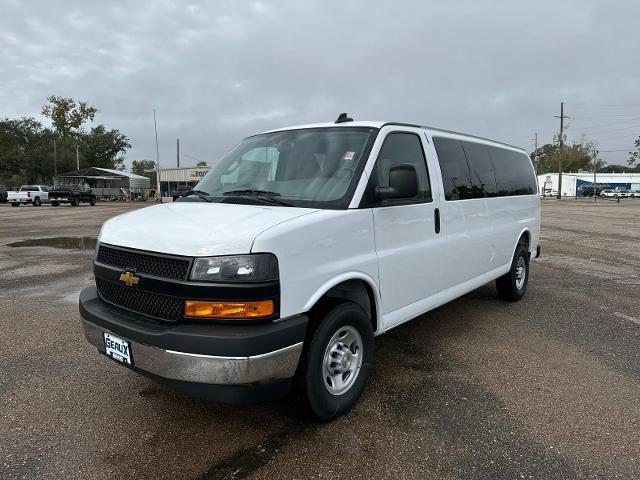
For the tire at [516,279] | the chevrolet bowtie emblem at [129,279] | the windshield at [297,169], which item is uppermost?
the windshield at [297,169]

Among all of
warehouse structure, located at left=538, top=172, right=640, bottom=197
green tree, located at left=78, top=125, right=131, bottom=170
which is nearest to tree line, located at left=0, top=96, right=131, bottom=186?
green tree, located at left=78, top=125, right=131, bottom=170

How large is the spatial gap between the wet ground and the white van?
394 millimetres

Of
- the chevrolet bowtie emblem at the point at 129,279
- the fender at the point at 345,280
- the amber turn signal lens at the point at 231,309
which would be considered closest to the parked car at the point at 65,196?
the chevrolet bowtie emblem at the point at 129,279

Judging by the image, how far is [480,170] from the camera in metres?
5.10

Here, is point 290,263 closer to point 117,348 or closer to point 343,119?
point 117,348

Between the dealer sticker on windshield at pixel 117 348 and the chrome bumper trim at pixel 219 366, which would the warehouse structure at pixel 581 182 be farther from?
the dealer sticker on windshield at pixel 117 348

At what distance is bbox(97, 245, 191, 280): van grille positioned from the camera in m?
2.69

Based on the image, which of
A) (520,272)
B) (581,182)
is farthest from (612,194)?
(520,272)

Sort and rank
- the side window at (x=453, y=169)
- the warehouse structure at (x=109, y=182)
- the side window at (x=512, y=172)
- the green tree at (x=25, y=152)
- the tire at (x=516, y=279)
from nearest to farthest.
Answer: the side window at (x=453, y=169), the side window at (x=512, y=172), the tire at (x=516, y=279), the warehouse structure at (x=109, y=182), the green tree at (x=25, y=152)

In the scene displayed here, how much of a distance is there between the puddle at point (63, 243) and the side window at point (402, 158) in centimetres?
962

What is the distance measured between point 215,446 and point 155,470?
376 millimetres

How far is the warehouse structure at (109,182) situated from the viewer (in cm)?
5150

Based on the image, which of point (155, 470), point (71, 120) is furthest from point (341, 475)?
point (71, 120)

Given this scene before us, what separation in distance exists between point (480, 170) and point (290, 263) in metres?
3.18
